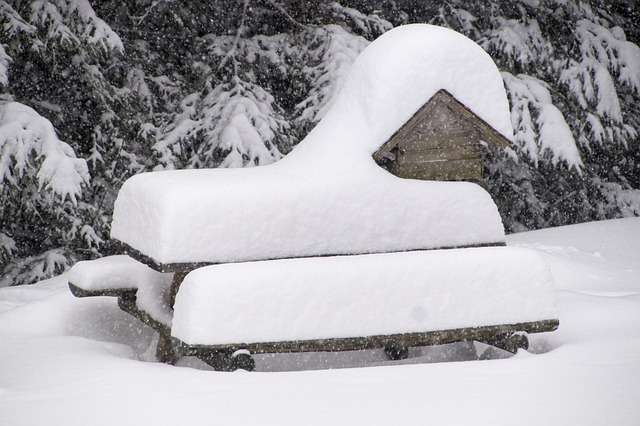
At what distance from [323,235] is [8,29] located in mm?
6643

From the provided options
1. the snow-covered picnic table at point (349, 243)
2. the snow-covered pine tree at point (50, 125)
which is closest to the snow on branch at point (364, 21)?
the snow-covered pine tree at point (50, 125)

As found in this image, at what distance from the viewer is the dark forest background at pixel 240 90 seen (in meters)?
11.0

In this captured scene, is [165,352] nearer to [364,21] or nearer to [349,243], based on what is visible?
[349,243]

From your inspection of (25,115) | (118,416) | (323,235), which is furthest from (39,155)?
(118,416)

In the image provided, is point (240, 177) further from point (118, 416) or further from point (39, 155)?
point (39, 155)

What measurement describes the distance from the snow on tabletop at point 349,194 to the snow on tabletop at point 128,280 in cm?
41

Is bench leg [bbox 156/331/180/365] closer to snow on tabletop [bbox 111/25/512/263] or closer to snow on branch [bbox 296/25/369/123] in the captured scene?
snow on tabletop [bbox 111/25/512/263]

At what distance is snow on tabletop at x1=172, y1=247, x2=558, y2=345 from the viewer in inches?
216

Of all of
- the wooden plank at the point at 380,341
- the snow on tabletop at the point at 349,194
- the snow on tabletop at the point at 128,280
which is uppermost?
the snow on tabletop at the point at 349,194

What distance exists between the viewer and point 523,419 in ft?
14.2

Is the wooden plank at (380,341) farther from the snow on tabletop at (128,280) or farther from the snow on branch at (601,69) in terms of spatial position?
the snow on branch at (601,69)

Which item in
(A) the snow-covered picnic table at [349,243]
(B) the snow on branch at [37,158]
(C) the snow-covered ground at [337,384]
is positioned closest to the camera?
(C) the snow-covered ground at [337,384]

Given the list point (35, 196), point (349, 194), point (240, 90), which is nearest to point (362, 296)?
point (349, 194)

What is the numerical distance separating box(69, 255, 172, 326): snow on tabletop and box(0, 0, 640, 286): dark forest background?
2.97m
